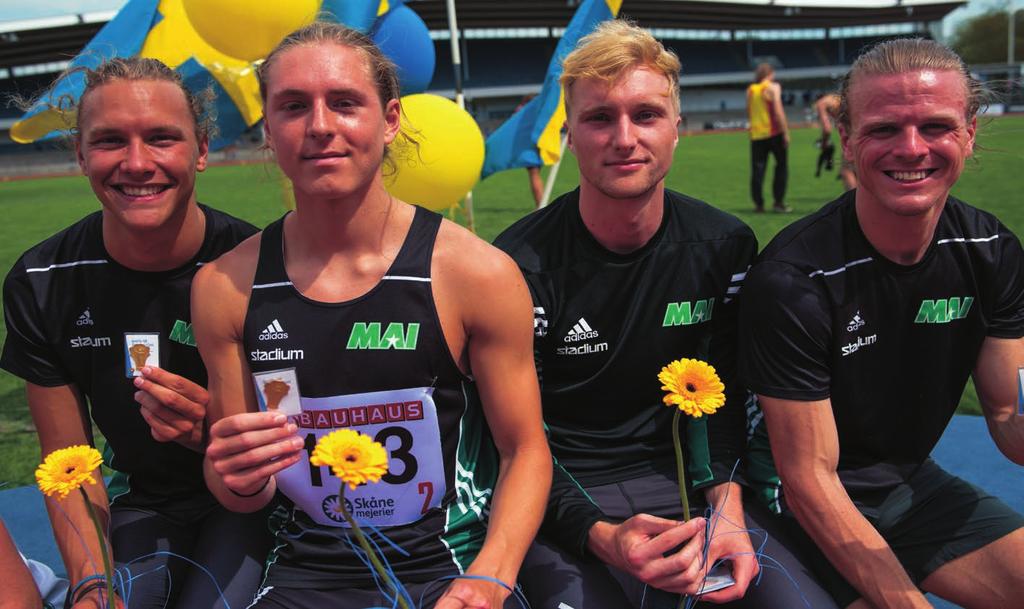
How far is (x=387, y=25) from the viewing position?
4.61 meters

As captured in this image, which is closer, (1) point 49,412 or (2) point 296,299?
(2) point 296,299

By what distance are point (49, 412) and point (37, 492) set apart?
5.24 feet

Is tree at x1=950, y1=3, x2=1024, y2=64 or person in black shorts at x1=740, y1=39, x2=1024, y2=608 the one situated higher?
tree at x1=950, y1=3, x2=1024, y2=64

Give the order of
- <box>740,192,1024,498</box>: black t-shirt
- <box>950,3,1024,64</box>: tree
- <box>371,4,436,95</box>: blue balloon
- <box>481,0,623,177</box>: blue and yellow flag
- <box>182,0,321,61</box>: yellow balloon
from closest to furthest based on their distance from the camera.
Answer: <box>740,192,1024,498</box>: black t-shirt < <box>182,0,321,61</box>: yellow balloon < <box>371,4,436,95</box>: blue balloon < <box>481,0,623,177</box>: blue and yellow flag < <box>950,3,1024,64</box>: tree

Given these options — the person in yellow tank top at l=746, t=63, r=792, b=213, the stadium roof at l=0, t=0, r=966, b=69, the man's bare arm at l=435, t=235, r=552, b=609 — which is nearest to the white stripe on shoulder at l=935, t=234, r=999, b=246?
the man's bare arm at l=435, t=235, r=552, b=609

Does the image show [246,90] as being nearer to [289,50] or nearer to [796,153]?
[289,50]

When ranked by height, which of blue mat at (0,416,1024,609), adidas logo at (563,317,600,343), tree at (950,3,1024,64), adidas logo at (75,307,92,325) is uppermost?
tree at (950,3,1024,64)

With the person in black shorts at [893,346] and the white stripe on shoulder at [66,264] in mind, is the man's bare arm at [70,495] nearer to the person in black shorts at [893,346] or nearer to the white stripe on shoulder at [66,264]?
the white stripe on shoulder at [66,264]

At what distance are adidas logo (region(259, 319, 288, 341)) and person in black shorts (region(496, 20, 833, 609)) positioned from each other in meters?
0.74

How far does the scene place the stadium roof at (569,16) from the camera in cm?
4003

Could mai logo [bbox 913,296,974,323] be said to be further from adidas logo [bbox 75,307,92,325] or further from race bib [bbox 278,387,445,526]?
adidas logo [bbox 75,307,92,325]

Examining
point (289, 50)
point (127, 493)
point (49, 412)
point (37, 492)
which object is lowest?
point (37, 492)

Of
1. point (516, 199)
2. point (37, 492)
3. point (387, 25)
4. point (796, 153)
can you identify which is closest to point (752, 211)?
point (516, 199)

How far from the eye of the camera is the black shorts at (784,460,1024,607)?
2188 millimetres
